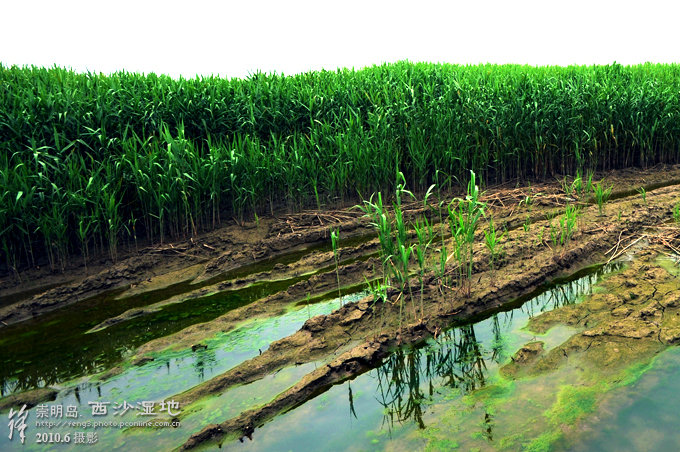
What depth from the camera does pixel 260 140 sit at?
917cm

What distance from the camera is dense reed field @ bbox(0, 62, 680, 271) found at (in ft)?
24.3

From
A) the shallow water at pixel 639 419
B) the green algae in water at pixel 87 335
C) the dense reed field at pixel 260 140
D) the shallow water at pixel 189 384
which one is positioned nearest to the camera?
the shallow water at pixel 639 419

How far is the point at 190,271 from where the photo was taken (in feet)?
22.2

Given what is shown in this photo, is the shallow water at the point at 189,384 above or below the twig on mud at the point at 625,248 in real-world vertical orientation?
below

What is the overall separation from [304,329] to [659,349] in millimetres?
2699

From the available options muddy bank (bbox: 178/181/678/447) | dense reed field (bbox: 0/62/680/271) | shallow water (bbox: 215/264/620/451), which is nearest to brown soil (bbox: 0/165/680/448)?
muddy bank (bbox: 178/181/678/447)

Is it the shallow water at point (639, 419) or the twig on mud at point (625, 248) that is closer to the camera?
the shallow water at point (639, 419)

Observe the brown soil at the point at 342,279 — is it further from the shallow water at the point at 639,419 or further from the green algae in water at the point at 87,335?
the shallow water at the point at 639,419

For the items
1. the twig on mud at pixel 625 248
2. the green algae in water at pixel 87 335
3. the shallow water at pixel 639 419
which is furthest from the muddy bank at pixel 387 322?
the shallow water at pixel 639 419

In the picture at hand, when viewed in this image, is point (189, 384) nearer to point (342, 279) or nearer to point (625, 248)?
point (342, 279)

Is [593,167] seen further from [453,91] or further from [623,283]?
[623,283]

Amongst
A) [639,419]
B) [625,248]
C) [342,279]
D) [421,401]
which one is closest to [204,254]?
[342,279]

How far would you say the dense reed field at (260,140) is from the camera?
24.3 ft

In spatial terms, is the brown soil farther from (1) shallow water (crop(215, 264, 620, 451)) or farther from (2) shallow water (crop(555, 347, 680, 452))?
(2) shallow water (crop(555, 347, 680, 452))
